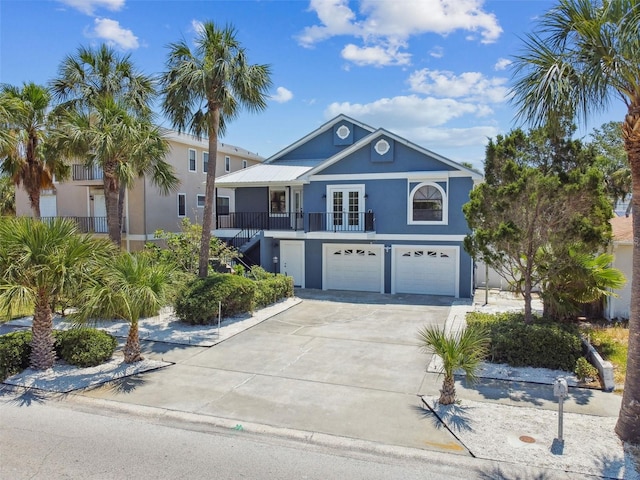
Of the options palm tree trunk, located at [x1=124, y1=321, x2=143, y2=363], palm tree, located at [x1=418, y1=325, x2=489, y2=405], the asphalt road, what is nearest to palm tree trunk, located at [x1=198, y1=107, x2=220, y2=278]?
palm tree trunk, located at [x1=124, y1=321, x2=143, y2=363]

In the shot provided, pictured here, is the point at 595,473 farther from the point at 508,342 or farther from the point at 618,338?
the point at 618,338

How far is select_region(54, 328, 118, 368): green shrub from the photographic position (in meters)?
9.92

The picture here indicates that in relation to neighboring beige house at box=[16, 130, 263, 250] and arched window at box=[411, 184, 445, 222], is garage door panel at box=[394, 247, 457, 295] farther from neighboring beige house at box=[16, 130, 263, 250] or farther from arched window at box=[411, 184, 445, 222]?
neighboring beige house at box=[16, 130, 263, 250]

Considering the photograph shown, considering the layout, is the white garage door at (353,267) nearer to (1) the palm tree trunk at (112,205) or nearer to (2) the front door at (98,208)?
(1) the palm tree trunk at (112,205)

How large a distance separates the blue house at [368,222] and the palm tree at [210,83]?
607cm

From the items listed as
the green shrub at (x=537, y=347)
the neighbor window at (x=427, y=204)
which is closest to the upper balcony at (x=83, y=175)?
A: the neighbor window at (x=427, y=204)

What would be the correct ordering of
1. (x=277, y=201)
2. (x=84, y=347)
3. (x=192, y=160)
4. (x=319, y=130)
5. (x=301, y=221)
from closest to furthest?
(x=84, y=347) → (x=301, y=221) → (x=277, y=201) → (x=319, y=130) → (x=192, y=160)

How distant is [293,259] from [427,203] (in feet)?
22.9

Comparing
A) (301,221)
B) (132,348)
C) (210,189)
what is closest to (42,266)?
(132,348)

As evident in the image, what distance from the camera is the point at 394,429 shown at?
7145mm

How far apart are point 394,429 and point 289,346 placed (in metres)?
5.21

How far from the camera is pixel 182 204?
2745cm

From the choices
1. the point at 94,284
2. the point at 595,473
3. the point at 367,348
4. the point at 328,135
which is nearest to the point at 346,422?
the point at 595,473

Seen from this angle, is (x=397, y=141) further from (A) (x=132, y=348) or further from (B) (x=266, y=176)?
(A) (x=132, y=348)
